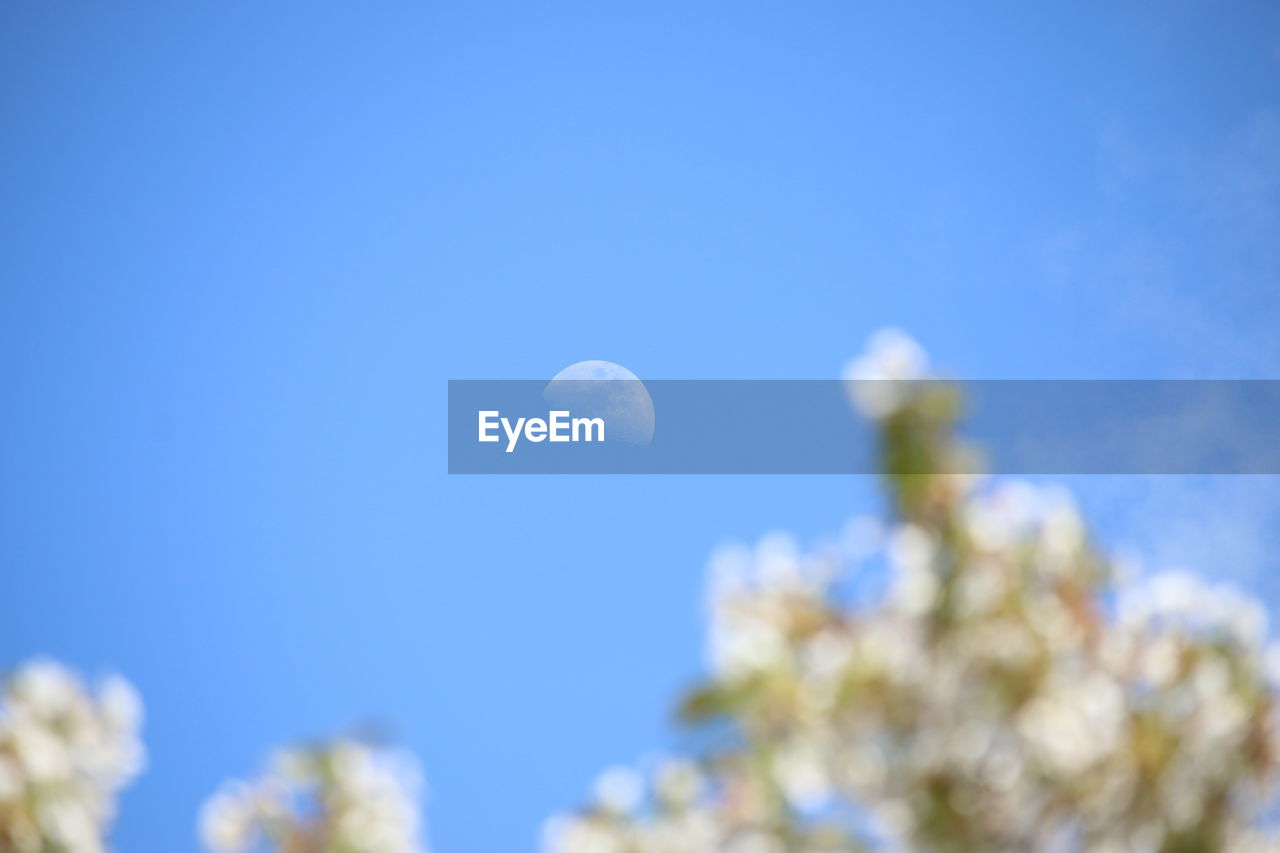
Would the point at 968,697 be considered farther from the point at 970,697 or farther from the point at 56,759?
the point at 56,759

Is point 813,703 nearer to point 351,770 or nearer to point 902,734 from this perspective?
point 902,734

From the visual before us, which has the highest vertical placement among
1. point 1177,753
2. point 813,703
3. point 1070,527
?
point 1070,527

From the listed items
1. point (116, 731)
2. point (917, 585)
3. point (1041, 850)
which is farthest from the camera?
point (116, 731)

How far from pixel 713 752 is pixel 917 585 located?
2.02m

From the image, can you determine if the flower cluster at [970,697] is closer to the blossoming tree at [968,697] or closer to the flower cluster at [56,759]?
the blossoming tree at [968,697]

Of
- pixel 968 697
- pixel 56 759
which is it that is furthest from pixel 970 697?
pixel 56 759

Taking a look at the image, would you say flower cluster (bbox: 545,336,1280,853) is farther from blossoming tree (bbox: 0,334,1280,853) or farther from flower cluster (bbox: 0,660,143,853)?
flower cluster (bbox: 0,660,143,853)

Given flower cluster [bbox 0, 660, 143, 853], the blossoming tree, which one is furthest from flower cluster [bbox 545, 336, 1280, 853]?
flower cluster [bbox 0, 660, 143, 853]

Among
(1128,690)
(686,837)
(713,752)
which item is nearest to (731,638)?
(713,752)

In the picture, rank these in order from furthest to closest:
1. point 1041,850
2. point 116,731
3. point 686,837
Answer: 1. point 116,731
2. point 686,837
3. point 1041,850

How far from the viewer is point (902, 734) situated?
18.1 ft

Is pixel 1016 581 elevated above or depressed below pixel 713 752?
above

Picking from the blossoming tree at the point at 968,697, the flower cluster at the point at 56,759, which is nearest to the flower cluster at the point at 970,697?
the blossoming tree at the point at 968,697

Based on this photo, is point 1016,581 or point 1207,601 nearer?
point 1016,581
